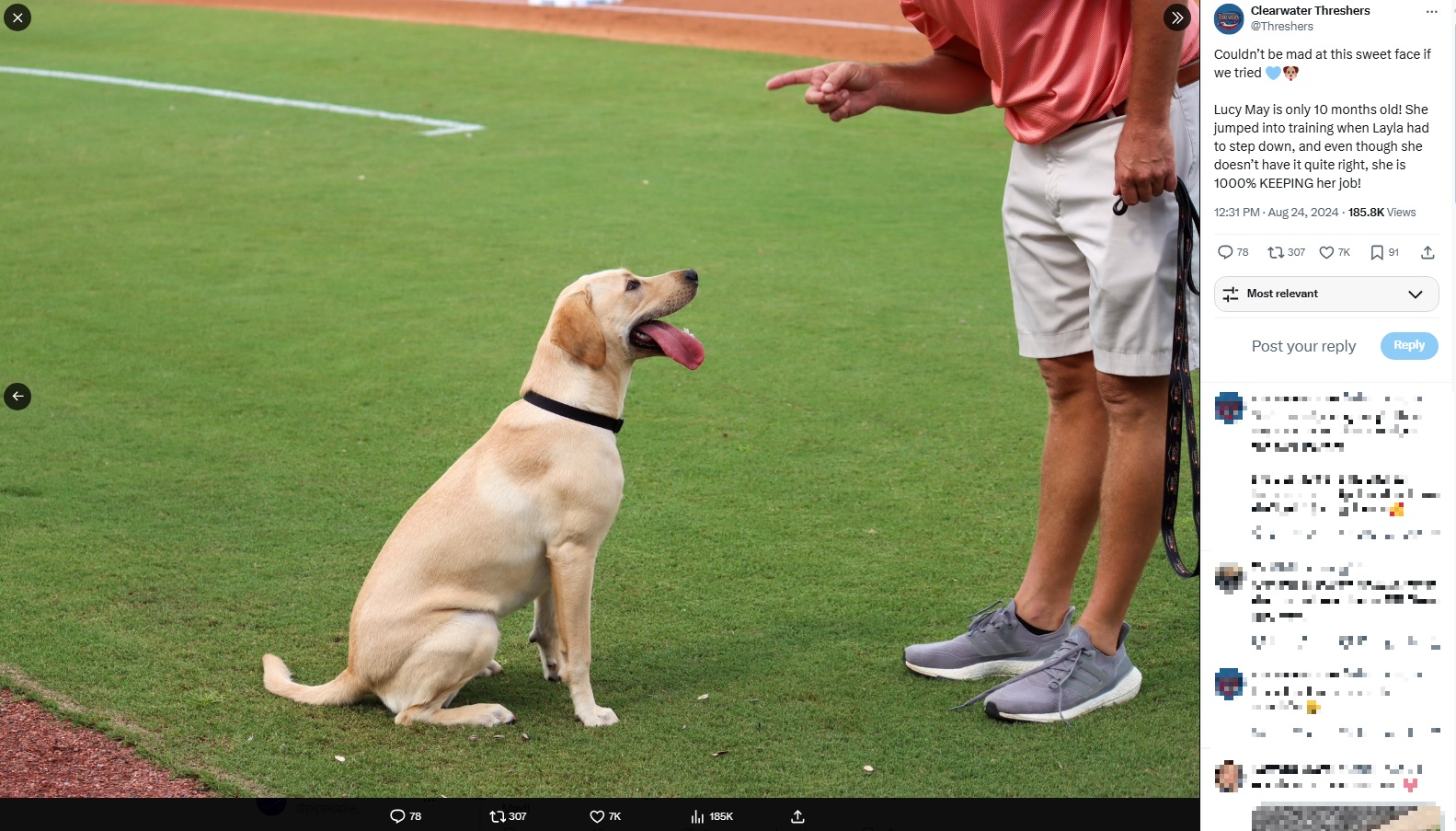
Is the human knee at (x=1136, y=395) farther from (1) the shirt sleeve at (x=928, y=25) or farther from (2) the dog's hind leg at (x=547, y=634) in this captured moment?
(2) the dog's hind leg at (x=547, y=634)

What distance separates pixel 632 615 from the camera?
14.6 ft

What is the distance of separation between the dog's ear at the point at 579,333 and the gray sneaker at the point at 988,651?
3.91ft

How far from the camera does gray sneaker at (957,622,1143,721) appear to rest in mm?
3756

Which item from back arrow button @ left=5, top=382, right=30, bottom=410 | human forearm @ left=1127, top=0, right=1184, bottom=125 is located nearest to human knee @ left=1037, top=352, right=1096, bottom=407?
human forearm @ left=1127, top=0, right=1184, bottom=125

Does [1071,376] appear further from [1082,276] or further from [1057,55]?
[1057,55]

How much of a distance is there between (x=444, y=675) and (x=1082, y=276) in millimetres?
1922

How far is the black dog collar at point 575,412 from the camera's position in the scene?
3.88 metres

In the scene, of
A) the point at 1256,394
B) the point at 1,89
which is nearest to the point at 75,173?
the point at 1,89

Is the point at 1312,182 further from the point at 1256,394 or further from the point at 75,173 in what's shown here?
Answer: the point at 75,173

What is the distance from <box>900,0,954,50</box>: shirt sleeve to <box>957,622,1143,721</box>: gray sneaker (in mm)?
1695

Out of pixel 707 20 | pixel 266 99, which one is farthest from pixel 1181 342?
pixel 707 20

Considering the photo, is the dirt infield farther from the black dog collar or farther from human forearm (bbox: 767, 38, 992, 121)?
the black dog collar

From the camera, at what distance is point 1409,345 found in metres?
2.73

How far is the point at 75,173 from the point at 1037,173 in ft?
31.3
